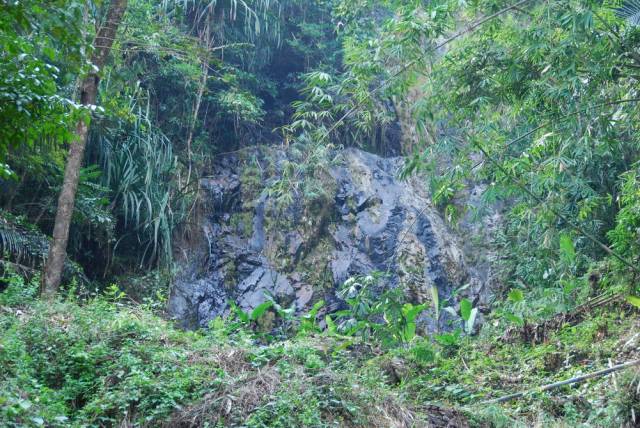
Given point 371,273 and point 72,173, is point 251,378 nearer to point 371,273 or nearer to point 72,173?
point 371,273

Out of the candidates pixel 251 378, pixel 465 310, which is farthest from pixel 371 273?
pixel 465 310

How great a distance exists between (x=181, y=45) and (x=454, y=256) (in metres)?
5.73

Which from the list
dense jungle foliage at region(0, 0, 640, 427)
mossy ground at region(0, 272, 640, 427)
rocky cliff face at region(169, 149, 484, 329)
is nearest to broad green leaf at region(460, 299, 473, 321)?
dense jungle foliage at region(0, 0, 640, 427)

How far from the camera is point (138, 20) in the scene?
9875mm

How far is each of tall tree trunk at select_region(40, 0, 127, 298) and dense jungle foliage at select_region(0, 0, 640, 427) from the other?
18 centimetres

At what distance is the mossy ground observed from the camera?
4734 millimetres

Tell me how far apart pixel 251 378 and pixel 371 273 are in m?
1.81

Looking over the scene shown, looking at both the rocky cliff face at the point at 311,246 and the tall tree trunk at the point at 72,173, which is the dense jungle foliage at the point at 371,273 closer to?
the tall tree trunk at the point at 72,173

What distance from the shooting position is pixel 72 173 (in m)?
7.05

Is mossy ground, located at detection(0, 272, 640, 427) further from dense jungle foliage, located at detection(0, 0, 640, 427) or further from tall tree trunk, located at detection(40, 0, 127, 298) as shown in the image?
tall tree trunk, located at detection(40, 0, 127, 298)

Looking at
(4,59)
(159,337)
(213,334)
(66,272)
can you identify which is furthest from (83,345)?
(66,272)

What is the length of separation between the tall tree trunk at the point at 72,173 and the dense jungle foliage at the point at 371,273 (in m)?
0.18

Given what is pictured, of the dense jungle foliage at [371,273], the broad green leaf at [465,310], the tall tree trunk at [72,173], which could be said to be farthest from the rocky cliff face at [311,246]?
the tall tree trunk at [72,173]

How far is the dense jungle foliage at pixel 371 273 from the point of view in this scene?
485cm
